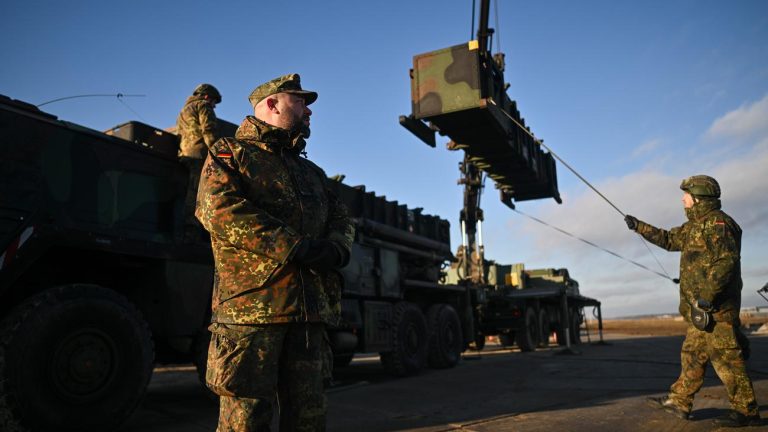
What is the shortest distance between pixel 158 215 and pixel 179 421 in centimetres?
193

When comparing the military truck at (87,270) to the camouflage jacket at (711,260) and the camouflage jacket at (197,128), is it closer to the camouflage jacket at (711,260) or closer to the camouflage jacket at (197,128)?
the camouflage jacket at (197,128)

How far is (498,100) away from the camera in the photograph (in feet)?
27.5

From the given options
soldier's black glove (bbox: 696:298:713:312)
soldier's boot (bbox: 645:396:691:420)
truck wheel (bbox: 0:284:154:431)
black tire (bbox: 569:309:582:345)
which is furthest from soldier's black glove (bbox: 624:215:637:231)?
black tire (bbox: 569:309:582:345)

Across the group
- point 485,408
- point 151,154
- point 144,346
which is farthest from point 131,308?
point 485,408

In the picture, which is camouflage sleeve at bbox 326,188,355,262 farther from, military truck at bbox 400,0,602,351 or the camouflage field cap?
military truck at bbox 400,0,602,351

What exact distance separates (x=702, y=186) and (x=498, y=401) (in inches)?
109

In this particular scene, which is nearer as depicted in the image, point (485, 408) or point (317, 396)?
point (317, 396)

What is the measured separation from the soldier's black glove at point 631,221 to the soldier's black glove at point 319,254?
361 cm

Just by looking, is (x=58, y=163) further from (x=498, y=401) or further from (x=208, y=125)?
(x=498, y=401)

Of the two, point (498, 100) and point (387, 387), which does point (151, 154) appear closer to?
point (387, 387)

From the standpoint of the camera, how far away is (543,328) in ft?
50.5

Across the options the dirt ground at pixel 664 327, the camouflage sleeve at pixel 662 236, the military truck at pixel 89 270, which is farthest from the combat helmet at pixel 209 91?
the dirt ground at pixel 664 327

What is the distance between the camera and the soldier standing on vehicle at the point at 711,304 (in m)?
3.97

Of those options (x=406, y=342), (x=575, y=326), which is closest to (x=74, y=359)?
(x=406, y=342)
